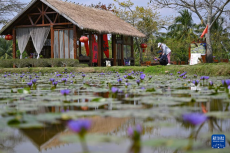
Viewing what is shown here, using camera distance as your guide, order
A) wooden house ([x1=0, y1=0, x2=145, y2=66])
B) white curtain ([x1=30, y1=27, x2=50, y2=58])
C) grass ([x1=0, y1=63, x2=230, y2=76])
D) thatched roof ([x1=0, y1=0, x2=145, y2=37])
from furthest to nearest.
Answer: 1. white curtain ([x1=30, y1=27, x2=50, y2=58])
2. wooden house ([x1=0, y1=0, x2=145, y2=66])
3. thatched roof ([x1=0, y1=0, x2=145, y2=37])
4. grass ([x1=0, y1=63, x2=230, y2=76])

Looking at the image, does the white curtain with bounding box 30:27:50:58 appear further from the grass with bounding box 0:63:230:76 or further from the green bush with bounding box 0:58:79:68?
the grass with bounding box 0:63:230:76

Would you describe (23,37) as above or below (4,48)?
below

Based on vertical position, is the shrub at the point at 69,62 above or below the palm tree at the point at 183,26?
below

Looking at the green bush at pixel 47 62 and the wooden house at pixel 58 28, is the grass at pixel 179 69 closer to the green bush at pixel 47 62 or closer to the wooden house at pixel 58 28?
the green bush at pixel 47 62

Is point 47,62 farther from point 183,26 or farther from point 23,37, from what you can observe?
point 183,26

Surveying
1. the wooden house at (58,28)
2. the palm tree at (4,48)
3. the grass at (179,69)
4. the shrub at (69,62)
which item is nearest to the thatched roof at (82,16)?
the wooden house at (58,28)

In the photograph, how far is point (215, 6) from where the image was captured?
68.2 ft

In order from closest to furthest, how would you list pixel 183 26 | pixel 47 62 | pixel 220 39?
pixel 47 62
pixel 220 39
pixel 183 26

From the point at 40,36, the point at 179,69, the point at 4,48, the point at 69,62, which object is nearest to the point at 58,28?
the point at 40,36

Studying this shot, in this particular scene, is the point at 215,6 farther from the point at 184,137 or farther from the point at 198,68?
the point at 184,137

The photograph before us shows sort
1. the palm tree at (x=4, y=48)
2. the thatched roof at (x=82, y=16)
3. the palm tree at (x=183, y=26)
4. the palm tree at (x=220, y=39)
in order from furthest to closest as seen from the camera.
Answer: the palm tree at (x=4, y=48)
the palm tree at (x=183, y=26)
the palm tree at (x=220, y=39)
the thatched roof at (x=82, y=16)

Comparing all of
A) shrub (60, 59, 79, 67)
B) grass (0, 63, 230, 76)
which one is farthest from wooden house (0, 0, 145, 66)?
grass (0, 63, 230, 76)

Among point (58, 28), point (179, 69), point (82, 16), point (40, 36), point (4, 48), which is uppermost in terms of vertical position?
point (82, 16)

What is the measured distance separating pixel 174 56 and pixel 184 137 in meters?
37.1
